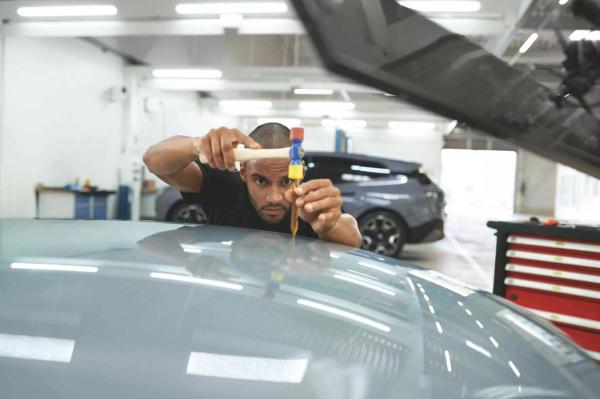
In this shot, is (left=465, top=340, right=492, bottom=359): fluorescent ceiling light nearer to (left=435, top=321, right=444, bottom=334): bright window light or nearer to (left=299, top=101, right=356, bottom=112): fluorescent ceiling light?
(left=435, top=321, right=444, bottom=334): bright window light

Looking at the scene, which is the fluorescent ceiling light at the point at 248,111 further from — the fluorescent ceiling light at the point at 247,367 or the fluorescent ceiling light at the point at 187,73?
the fluorescent ceiling light at the point at 247,367

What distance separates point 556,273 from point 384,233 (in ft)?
10.9

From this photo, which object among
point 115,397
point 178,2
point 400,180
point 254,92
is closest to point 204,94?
point 254,92

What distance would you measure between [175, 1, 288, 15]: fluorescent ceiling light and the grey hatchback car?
1779 mm

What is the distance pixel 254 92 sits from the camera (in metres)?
10.9

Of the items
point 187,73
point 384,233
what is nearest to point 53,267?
point 384,233

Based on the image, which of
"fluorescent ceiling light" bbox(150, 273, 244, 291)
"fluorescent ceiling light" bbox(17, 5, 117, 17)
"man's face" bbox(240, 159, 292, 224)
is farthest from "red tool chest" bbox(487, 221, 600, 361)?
"fluorescent ceiling light" bbox(17, 5, 117, 17)

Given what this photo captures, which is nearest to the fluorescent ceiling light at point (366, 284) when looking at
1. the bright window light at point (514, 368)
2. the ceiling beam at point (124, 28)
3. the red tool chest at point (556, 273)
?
the bright window light at point (514, 368)

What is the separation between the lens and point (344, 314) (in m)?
0.64

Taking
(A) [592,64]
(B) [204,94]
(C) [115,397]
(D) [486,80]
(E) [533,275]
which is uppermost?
(B) [204,94]

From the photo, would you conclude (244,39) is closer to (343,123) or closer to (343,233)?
(343,123)

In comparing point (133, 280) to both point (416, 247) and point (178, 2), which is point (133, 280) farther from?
point (416, 247)

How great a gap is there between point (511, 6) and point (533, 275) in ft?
11.7

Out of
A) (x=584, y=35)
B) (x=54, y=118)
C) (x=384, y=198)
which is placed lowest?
(x=384, y=198)
